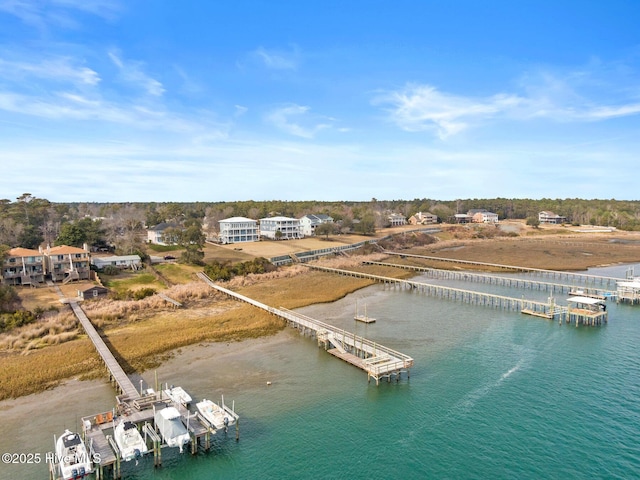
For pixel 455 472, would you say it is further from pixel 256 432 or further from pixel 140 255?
pixel 140 255

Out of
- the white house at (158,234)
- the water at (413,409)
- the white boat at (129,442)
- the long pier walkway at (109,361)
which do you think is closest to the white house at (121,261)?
the long pier walkway at (109,361)

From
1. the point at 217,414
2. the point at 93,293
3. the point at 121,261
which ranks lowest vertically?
the point at 217,414

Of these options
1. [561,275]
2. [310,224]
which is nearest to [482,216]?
[310,224]

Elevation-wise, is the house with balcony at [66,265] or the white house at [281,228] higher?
the white house at [281,228]

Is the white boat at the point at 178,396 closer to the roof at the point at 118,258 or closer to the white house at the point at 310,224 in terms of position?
the roof at the point at 118,258

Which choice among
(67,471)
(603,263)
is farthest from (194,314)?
(603,263)

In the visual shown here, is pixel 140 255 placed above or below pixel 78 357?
above

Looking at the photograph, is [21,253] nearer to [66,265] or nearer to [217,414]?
[66,265]
